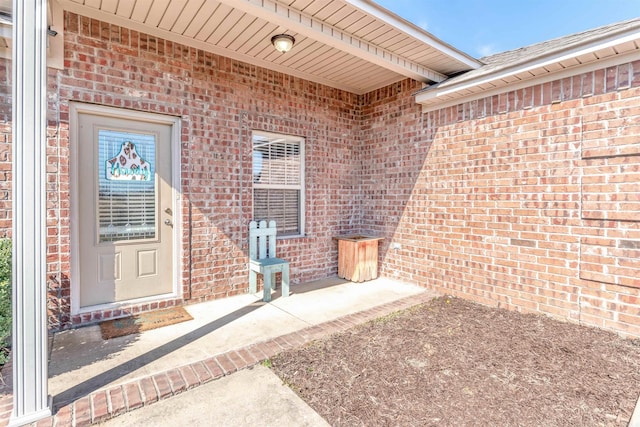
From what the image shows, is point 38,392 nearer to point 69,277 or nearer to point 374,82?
point 69,277

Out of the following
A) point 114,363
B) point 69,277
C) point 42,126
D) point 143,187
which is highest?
point 42,126

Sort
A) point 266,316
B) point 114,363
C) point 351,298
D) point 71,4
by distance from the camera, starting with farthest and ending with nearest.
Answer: point 351,298, point 266,316, point 71,4, point 114,363

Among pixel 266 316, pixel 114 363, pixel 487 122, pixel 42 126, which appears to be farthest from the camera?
pixel 487 122

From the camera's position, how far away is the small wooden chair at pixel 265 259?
4.19m

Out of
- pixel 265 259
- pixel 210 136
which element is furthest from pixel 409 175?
pixel 210 136

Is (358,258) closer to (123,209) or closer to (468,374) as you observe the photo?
(468,374)

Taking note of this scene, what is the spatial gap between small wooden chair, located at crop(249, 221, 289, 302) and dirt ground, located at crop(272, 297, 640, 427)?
1.35 meters

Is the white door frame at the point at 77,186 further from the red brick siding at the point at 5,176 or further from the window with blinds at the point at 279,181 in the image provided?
the window with blinds at the point at 279,181

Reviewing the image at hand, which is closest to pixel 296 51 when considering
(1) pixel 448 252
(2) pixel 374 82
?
(2) pixel 374 82

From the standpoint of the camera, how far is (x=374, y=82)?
17.1 feet

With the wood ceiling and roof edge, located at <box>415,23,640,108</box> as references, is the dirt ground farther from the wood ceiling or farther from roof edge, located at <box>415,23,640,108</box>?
the wood ceiling

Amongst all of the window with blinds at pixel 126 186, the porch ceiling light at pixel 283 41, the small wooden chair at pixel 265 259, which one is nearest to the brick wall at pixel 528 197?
the small wooden chair at pixel 265 259

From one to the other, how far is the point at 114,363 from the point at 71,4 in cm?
337

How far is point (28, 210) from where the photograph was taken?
191 cm
